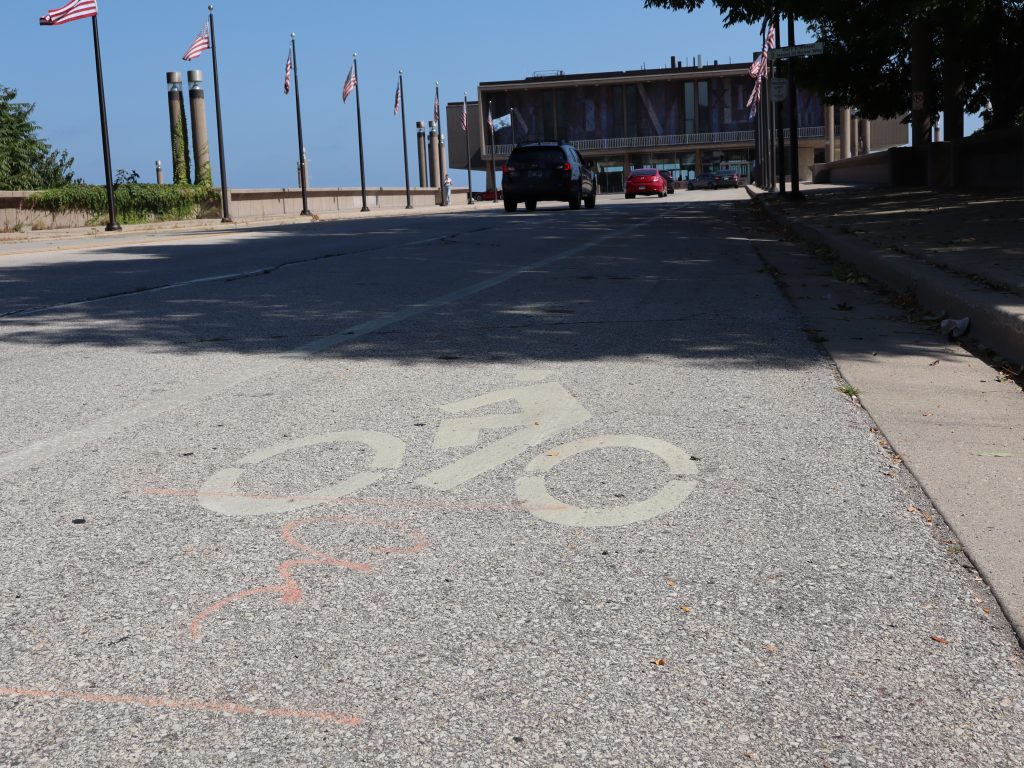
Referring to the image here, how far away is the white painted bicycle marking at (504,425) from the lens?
4309 mm

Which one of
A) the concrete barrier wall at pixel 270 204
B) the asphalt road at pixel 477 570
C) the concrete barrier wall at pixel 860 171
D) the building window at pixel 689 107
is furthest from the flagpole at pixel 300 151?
the building window at pixel 689 107

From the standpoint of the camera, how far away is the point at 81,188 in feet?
111

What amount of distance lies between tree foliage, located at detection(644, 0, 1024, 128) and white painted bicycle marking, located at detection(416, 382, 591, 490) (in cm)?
1743

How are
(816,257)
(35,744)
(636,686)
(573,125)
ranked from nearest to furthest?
(35,744) < (636,686) < (816,257) < (573,125)

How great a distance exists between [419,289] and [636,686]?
326 inches

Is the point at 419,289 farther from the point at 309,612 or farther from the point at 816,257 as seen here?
the point at 309,612

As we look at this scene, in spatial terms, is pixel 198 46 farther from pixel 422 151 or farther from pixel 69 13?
pixel 422 151

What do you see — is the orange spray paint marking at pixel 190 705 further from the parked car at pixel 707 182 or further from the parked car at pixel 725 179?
the parked car at pixel 707 182

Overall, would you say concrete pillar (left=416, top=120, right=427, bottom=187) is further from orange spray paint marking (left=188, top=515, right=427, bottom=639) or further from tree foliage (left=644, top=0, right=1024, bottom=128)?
orange spray paint marking (left=188, top=515, right=427, bottom=639)

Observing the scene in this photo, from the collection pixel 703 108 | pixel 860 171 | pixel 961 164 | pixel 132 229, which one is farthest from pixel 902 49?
pixel 703 108

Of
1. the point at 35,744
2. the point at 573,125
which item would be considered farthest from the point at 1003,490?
A: the point at 573,125

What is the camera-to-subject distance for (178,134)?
45.9m

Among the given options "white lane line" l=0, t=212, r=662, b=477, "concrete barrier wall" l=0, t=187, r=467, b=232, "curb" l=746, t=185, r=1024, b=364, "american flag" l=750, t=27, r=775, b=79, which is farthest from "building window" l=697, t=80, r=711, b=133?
"white lane line" l=0, t=212, r=662, b=477

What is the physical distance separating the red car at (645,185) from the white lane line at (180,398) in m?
48.2
